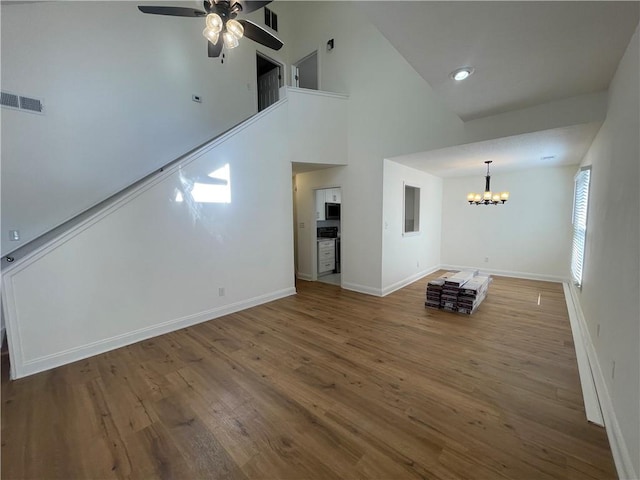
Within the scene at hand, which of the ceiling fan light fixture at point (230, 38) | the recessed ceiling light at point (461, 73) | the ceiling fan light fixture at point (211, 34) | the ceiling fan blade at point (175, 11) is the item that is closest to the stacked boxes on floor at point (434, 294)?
the recessed ceiling light at point (461, 73)

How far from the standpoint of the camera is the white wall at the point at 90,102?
3.36 meters

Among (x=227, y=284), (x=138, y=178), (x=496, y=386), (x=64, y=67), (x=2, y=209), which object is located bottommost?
(x=496, y=386)

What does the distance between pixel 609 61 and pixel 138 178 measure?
6005 millimetres

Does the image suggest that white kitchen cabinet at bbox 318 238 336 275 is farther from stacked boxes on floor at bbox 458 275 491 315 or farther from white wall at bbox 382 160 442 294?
stacked boxes on floor at bbox 458 275 491 315

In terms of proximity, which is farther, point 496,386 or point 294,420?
point 496,386

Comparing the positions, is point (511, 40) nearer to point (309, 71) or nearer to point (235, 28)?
point (235, 28)

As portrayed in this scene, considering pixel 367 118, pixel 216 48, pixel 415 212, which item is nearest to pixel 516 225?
pixel 415 212

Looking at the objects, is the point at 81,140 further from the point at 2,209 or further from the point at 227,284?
the point at 227,284

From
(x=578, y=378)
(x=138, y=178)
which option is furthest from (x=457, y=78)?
(x=138, y=178)

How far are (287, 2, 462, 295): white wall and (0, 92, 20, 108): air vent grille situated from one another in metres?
4.40

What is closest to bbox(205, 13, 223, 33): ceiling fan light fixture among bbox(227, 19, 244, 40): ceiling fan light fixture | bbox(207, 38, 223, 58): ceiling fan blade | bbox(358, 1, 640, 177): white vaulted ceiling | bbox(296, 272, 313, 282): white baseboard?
bbox(227, 19, 244, 40): ceiling fan light fixture

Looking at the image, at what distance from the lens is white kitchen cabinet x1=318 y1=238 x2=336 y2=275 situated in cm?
611

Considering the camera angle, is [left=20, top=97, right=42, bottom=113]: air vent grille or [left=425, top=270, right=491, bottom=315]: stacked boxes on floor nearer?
[left=20, top=97, right=42, bottom=113]: air vent grille

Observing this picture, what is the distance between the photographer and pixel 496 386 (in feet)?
7.25
